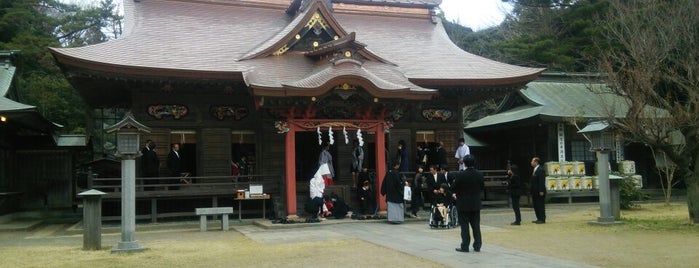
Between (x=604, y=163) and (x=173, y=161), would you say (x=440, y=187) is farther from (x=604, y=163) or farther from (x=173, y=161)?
(x=173, y=161)

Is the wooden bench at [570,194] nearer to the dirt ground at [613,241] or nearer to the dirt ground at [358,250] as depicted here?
the dirt ground at [613,241]

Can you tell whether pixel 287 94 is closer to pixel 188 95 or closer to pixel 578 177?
pixel 188 95

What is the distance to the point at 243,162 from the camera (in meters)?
18.9

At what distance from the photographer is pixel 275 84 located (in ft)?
52.5

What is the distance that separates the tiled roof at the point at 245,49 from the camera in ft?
54.6

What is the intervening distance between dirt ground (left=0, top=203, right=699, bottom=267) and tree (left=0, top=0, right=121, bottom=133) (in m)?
18.7

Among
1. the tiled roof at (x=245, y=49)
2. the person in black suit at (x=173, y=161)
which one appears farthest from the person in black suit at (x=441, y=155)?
the person in black suit at (x=173, y=161)

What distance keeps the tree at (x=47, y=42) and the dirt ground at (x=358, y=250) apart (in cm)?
1871

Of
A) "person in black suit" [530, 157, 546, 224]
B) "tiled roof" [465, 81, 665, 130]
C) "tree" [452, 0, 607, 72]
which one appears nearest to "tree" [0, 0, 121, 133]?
"tiled roof" [465, 81, 665, 130]

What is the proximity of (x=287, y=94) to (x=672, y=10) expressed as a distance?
55.5ft

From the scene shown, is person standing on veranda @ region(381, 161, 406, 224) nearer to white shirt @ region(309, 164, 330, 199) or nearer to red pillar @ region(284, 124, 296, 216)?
white shirt @ region(309, 164, 330, 199)

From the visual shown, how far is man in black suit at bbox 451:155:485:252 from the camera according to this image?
9.80m

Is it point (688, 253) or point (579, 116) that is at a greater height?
point (579, 116)

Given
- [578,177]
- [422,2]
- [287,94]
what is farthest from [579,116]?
[287,94]
